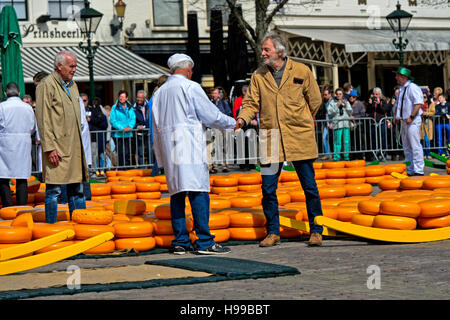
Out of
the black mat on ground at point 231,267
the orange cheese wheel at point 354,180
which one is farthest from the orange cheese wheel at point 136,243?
the orange cheese wheel at point 354,180

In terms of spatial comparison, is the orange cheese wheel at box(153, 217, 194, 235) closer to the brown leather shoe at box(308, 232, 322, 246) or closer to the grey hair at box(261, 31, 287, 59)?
the brown leather shoe at box(308, 232, 322, 246)

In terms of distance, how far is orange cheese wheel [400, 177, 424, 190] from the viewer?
1001 centimetres

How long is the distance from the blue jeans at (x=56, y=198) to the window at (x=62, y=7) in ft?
62.3

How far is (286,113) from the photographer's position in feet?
26.2

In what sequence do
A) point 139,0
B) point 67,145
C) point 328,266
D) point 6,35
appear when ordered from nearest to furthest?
point 328,266 < point 67,145 < point 6,35 < point 139,0

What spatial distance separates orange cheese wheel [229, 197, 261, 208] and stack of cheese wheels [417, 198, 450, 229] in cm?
202

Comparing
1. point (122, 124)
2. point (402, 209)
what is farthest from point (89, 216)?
point (122, 124)

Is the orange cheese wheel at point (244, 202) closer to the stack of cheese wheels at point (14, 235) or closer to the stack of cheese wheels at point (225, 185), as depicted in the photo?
the stack of cheese wheels at point (225, 185)

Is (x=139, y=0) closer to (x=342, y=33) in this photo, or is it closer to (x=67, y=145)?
(x=342, y=33)

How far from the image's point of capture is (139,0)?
28.1 meters

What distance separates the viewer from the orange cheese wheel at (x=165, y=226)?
8125 mm

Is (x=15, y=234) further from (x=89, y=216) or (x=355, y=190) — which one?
(x=355, y=190)
